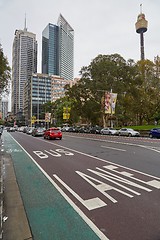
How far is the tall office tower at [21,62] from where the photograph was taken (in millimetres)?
155375

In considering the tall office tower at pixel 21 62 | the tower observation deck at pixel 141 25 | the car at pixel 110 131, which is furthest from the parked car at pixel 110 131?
the tower observation deck at pixel 141 25

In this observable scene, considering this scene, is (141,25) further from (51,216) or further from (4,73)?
(51,216)

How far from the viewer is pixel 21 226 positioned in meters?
3.97

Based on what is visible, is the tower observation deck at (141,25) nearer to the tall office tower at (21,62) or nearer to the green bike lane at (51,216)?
the tall office tower at (21,62)

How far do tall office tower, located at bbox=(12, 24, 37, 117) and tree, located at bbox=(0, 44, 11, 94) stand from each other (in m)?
132

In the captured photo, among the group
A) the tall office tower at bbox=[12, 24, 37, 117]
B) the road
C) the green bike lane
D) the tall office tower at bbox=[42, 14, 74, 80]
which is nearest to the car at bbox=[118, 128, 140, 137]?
the road

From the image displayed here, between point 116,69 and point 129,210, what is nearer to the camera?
point 129,210

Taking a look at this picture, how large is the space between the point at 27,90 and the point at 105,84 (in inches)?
4699

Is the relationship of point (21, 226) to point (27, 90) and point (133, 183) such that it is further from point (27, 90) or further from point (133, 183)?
point (27, 90)

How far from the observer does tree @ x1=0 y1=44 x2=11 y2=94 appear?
1648 centimetres

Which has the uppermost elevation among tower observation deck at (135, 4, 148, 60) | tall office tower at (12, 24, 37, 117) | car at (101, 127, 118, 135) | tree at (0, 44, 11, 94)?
tower observation deck at (135, 4, 148, 60)

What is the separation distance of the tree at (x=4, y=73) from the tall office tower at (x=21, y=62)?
131761 millimetres

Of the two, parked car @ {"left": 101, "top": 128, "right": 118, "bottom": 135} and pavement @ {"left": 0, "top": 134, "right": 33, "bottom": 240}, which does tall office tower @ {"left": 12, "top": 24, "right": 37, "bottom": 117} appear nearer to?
parked car @ {"left": 101, "top": 128, "right": 118, "bottom": 135}

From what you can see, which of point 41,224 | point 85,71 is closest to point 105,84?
point 85,71
